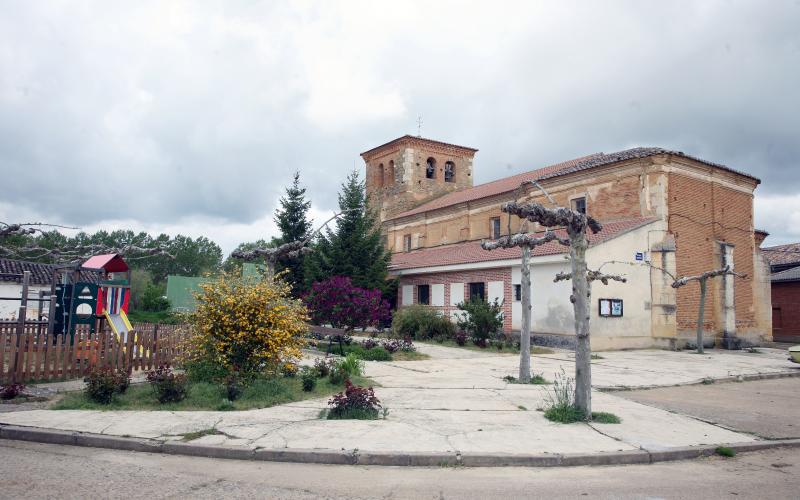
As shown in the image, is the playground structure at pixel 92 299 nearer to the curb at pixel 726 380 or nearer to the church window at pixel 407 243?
the curb at pixel 726 380

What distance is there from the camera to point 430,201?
42.8 metres

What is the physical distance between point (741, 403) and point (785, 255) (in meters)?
38.5

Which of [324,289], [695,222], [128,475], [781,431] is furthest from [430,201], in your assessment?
[128,475]

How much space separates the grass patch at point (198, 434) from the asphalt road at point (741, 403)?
7.65 metres

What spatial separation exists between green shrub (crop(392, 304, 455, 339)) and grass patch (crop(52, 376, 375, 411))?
42.9ft

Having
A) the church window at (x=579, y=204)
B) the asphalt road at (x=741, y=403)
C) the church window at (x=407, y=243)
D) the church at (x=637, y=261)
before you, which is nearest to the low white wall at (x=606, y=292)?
the church at (x=637, y=261)

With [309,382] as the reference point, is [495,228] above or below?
above

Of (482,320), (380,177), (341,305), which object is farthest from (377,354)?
(380,177)

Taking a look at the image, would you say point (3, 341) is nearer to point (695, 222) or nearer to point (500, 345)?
point (500, 345)

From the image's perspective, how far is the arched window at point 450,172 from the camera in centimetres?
4553

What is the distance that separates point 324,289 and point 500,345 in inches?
281

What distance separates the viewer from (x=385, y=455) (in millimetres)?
6512

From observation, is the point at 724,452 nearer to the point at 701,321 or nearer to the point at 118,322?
the point at 118,322

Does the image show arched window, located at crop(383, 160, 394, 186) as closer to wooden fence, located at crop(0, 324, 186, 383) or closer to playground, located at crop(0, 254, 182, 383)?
playground, located at crop(0, 254, 182, 383)
